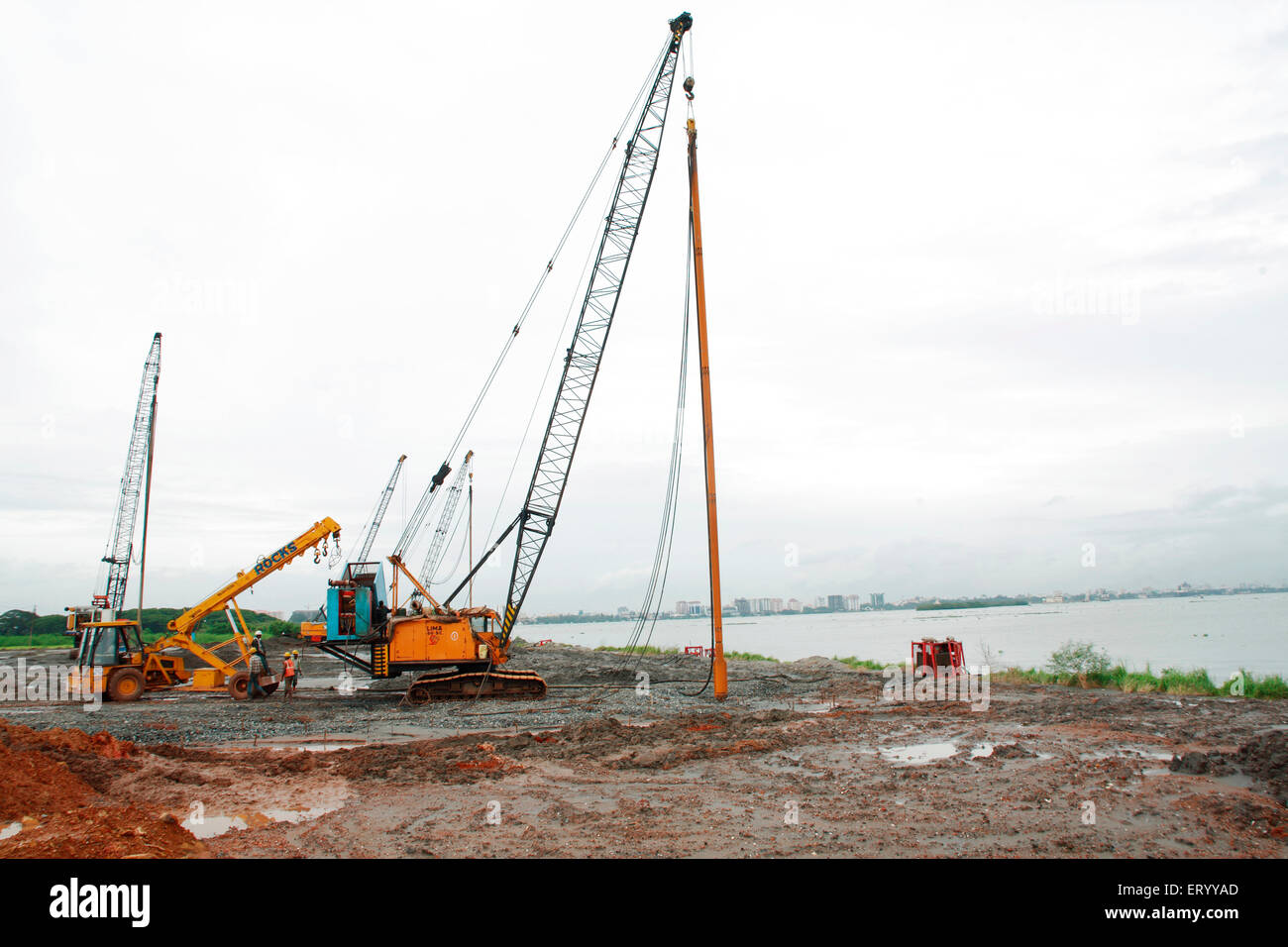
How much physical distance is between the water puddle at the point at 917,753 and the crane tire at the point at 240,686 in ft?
67.5

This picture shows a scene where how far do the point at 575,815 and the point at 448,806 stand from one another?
1.75m

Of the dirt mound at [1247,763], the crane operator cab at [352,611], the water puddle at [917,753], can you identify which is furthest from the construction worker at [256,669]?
the dirt mound at [1247,763]

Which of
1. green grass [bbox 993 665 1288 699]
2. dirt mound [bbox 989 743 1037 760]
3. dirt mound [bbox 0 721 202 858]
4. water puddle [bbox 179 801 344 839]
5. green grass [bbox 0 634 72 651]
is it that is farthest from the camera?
green grass [bbox 0 634 72 651]

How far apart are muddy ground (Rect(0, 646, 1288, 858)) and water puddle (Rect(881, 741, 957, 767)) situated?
0.10m

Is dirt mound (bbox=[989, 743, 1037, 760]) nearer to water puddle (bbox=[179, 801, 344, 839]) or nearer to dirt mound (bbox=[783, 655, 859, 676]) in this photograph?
water puddle (bbox=[179, 801, 344, 839])

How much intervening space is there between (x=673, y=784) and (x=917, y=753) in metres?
4.90

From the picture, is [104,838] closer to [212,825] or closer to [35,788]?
[212,825]

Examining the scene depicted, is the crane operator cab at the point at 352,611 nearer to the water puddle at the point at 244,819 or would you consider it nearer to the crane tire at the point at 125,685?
the crane tire at the point at 125,685

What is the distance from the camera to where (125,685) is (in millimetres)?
22922

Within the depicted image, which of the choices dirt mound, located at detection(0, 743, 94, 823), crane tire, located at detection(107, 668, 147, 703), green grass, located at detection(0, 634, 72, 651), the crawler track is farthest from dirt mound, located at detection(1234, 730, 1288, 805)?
green grass, located at detection(0, 634, 72, 651)

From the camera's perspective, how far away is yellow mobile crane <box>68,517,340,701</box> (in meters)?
23.0

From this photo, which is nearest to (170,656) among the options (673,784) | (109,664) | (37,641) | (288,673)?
(109,664)

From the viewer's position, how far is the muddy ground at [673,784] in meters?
7.68
